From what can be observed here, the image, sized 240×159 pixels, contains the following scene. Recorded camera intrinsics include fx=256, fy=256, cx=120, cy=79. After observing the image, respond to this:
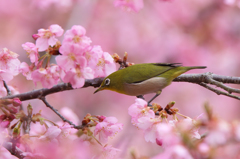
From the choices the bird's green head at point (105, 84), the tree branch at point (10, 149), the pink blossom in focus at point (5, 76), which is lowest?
the tree branch at point (10, 149)

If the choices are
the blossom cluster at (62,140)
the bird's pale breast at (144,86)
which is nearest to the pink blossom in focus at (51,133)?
the blossom cluster at (62,140)

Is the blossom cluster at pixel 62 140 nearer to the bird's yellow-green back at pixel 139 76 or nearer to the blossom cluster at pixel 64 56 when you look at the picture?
the blossom cluster at pixel 64 56

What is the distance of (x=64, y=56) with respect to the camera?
1859 mm

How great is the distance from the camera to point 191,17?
6828 mm

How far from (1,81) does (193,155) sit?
1574mm

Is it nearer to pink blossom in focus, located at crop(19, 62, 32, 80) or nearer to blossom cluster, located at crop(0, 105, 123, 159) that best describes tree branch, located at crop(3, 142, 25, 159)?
blossom cluster, located at crop(0, 105, 123, 159)

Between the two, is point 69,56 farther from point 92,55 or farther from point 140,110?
point 140,110

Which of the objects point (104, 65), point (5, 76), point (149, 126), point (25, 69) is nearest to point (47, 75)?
point (25, 69)

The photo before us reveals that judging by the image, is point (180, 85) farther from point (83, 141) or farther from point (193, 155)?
point (193, 155)

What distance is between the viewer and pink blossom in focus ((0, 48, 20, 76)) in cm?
205

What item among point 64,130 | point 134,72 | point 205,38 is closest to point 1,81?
point 64,130

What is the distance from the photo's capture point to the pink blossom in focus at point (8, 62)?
2.05 meters

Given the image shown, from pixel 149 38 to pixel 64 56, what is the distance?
241 inches

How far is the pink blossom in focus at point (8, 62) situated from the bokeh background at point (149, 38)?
138 inches
